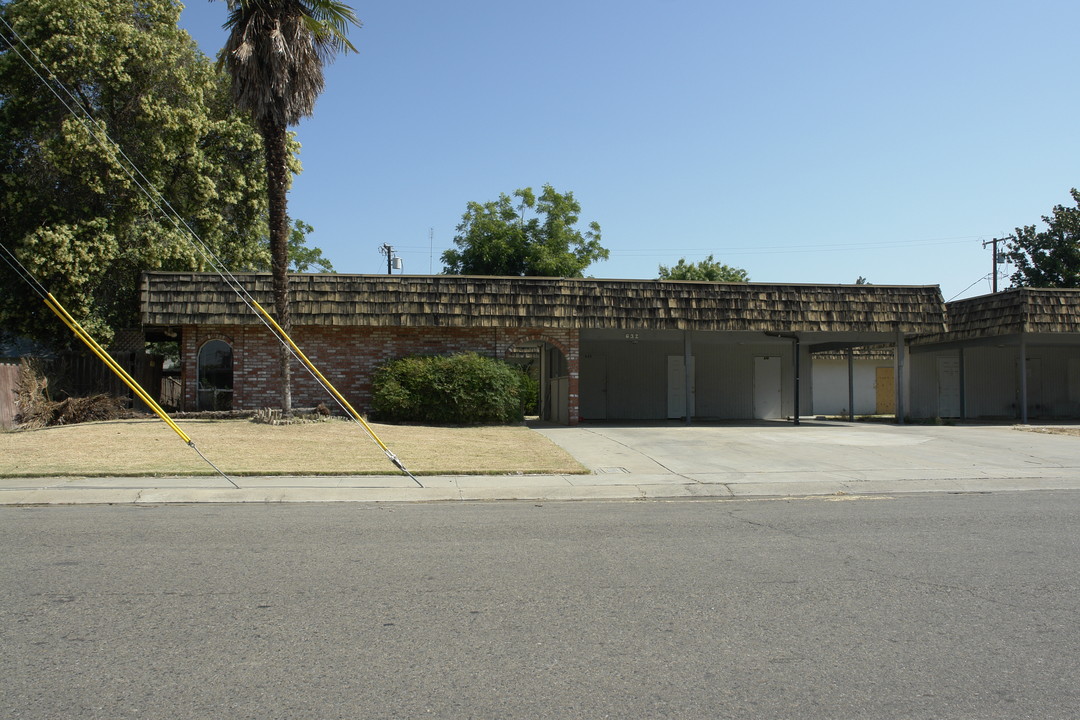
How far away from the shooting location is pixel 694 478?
12328 mm

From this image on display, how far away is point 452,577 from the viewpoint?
249 inches

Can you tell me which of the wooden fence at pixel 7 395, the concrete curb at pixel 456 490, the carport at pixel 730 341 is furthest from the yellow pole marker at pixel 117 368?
the carport at pixel 730 341

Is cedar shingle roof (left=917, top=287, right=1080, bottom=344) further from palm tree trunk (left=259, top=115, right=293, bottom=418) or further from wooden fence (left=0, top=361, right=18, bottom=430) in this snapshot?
wooden fence (left=0, top=361, right=18, bottom=430)

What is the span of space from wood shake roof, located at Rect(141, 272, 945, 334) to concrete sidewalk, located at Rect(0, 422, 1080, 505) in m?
4.15

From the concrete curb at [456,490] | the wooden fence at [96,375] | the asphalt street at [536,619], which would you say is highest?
the wooden fence at [96,375]

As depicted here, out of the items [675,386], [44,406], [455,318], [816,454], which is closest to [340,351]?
[455,318]

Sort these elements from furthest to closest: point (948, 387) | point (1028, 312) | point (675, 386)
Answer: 1. point (948, 387)
2. point (675, 386)
3. point (1028, 312)

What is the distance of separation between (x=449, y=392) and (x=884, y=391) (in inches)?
847

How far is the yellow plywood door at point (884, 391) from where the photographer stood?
112 feet

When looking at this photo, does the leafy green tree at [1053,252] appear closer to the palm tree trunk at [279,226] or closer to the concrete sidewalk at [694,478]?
the concrete sidewalk at [694,478]

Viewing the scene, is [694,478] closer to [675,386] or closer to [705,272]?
[675,386]

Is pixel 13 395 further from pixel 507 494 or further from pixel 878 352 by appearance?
pixel 878 352

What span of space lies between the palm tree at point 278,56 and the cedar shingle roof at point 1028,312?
59.5 ft

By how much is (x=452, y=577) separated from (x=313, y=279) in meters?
16.1
